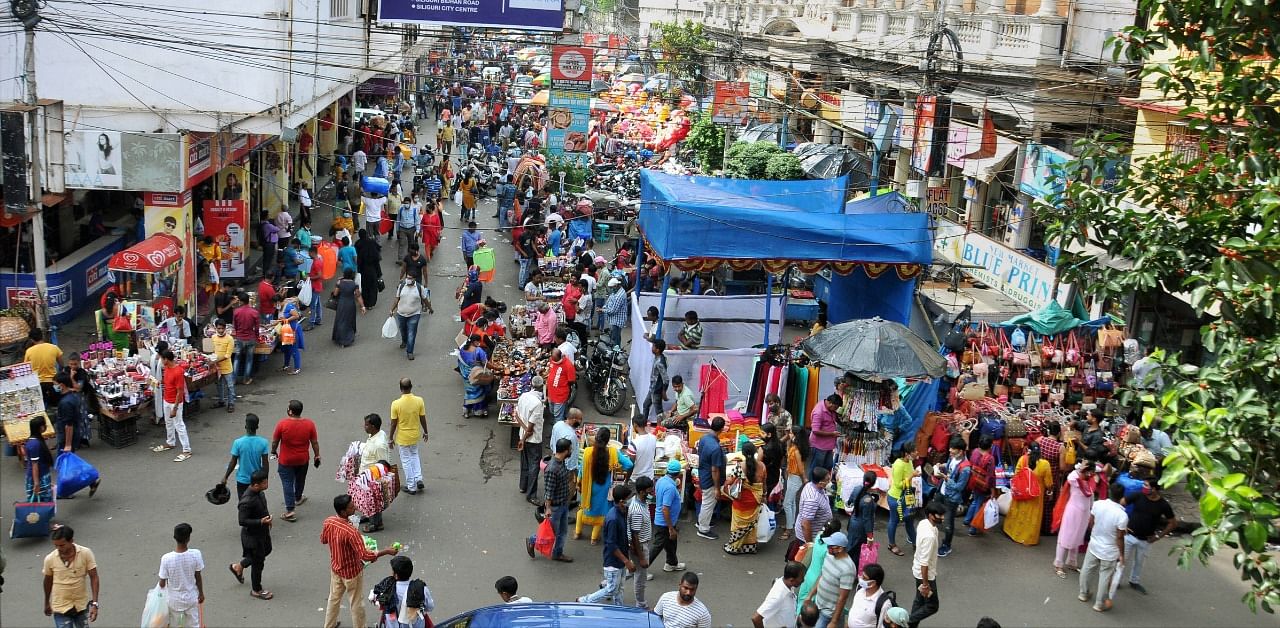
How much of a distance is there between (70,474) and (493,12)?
1424 cm

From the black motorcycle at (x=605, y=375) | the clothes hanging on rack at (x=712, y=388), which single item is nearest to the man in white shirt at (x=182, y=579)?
the black motorcycle at (x=605, y=375)

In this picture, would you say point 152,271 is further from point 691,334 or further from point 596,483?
point 596,483

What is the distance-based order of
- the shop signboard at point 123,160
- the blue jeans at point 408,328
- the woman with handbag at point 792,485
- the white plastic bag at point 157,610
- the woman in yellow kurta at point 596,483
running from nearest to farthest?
1. the white plastic bag at point 157,610
2. the woman in yellow kurta at point 596,483
3. the woman with handbag at point 792,485
4. the shop signboard at point 123,160
5. the blue jeans at point 408,328

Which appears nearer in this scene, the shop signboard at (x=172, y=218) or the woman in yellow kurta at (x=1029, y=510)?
the woman in yellow kurta at (x=1029, y=510)

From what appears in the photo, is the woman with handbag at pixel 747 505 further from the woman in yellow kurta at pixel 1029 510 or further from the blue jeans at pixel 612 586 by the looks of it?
the woman in yellow kurta at pixel 1029 510

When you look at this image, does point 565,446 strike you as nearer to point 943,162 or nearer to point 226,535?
point 226,535

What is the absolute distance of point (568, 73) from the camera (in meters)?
27.0

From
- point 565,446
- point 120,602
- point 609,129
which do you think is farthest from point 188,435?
point 609,129

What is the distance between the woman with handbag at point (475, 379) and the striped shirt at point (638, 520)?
502 centimetres

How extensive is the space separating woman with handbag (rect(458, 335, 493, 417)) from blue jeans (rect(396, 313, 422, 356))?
2.18m

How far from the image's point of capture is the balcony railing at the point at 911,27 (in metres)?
21.3

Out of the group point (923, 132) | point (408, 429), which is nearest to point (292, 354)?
point (408, 429)

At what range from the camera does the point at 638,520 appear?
9.99 metres

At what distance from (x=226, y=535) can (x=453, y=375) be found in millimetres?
6007
